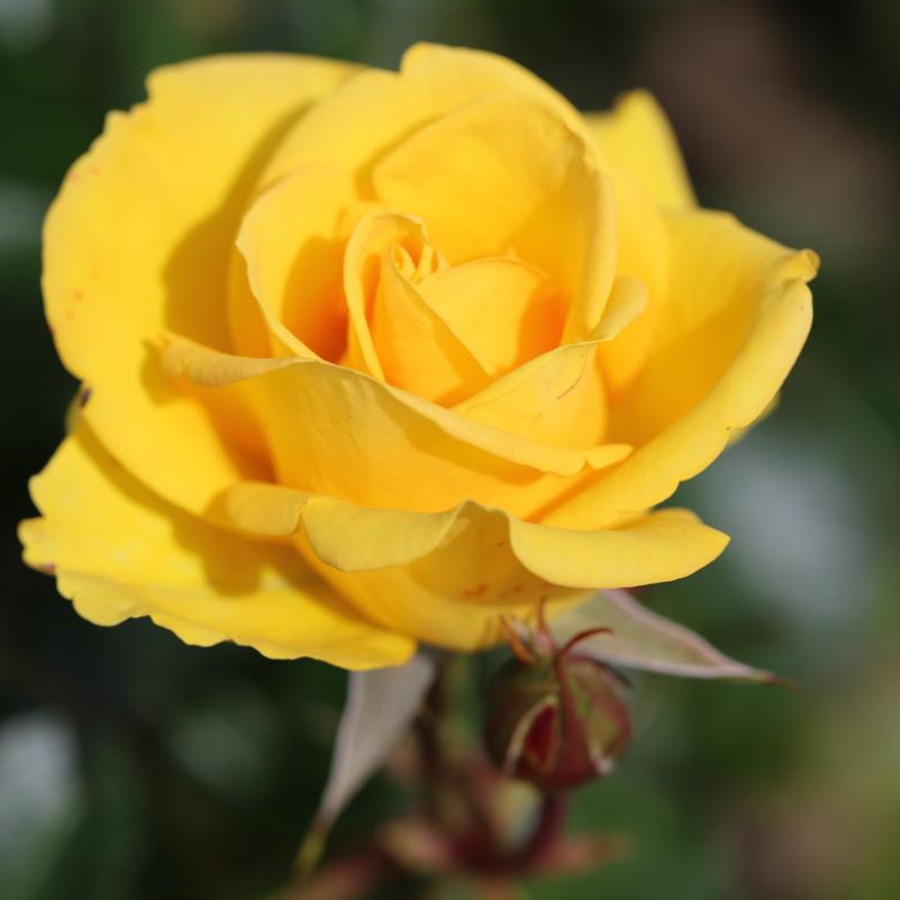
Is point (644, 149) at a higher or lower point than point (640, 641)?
higher

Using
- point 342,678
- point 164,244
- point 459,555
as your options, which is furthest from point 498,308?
point 342,678

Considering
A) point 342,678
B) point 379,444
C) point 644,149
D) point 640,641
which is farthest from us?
point 342,678

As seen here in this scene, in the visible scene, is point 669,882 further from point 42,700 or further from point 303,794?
point 42,700

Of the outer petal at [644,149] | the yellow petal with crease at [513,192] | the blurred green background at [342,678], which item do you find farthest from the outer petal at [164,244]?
the blurred green background at [342,678]

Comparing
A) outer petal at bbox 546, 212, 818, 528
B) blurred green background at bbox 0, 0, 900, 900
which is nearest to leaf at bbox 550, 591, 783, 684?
outer petal at bbox 546, 212, 818, 528

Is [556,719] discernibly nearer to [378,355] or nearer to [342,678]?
[378,355]

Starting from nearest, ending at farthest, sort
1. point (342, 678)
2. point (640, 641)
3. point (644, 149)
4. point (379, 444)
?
point (379, 444) → point (640, 641) → point (644, 149) → point (342, 678)

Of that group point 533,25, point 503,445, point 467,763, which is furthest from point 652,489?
point 533,25
